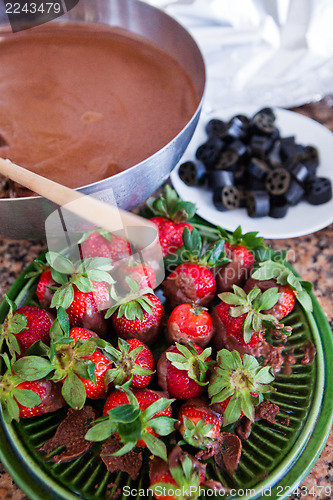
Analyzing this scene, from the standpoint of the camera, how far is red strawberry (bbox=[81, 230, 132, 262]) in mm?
851

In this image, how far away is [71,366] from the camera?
69 centimetres

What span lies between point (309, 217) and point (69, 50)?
80 centimetres

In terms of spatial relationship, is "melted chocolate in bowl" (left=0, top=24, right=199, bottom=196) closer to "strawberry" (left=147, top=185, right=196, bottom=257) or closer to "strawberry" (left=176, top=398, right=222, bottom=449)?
"strawberry" (left=147, top=185, right=196, bottom=257)

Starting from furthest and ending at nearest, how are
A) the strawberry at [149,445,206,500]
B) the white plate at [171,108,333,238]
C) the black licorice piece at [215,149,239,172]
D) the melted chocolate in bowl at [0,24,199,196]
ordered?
the black licorice piece at [215,149,239,172] < the white plate at [171,108,333,238] < the melted chocolate in bowl at [0,24,199,196] < the strawberry at [149,445,206,500]

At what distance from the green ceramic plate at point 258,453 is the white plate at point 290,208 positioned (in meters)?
0.40

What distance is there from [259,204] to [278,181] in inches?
4.1

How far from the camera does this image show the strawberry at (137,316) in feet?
2.51

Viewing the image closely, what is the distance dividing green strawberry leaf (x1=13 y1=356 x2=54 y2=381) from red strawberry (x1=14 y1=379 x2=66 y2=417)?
22 mm

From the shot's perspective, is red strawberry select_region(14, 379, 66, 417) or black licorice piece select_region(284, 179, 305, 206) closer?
red strawberry select_region(14, 379, 66, 417)

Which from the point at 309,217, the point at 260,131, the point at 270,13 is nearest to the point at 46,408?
the point at 309,217

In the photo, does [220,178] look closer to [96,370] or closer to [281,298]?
[281,298]

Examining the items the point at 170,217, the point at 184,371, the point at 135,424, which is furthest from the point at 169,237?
the point at 135,424

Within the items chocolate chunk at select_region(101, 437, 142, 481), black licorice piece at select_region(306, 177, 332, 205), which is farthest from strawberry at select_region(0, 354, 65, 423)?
black licorice piece at select_region(306, 177, 332, 205)

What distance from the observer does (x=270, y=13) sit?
145 centimetres
